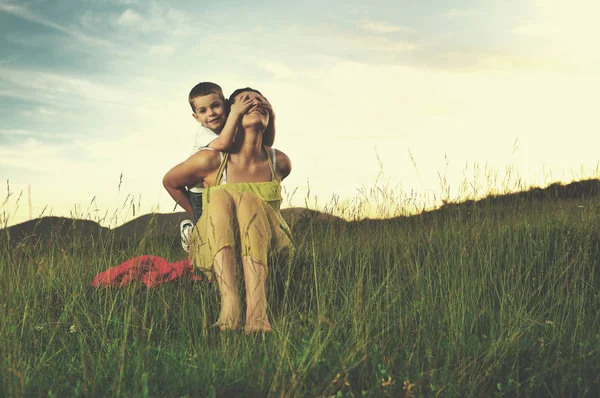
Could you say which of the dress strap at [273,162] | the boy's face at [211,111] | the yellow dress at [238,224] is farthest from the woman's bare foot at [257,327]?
the boy's face at [211,111]

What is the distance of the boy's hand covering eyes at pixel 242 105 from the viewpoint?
3.56m

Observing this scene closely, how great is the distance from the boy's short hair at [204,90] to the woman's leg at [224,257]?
794 mm

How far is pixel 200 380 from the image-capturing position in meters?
2.26

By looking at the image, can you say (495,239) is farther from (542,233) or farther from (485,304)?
(485,304)

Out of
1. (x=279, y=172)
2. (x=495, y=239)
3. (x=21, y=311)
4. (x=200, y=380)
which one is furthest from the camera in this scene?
(x=495, y=239)

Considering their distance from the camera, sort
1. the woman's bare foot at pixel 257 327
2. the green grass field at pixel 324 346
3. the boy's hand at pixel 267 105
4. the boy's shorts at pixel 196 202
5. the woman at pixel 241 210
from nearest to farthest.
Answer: the green grass field at pixel 324 346, the woman's bare foot at pixel 257 327, the woman at pixel 241 210, the boy's hand at pixel 267 105, the boy's shorts at pixel 196 202

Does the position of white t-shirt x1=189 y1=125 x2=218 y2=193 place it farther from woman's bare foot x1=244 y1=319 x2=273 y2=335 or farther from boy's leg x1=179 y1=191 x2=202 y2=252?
woman's bare foot x1=244 y1=319 x2=273 y2=335

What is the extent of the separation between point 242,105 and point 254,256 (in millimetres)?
966

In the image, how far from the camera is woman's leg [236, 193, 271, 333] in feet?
10.3

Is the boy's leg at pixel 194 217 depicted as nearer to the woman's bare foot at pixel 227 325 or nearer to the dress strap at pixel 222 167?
the dress strap at pixel 222 167

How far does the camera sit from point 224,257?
3.24 m

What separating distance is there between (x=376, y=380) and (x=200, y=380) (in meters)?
0.70

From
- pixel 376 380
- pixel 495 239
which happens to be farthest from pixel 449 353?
pixel 495 239

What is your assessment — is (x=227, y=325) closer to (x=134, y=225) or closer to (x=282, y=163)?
(x=282, y=163)
